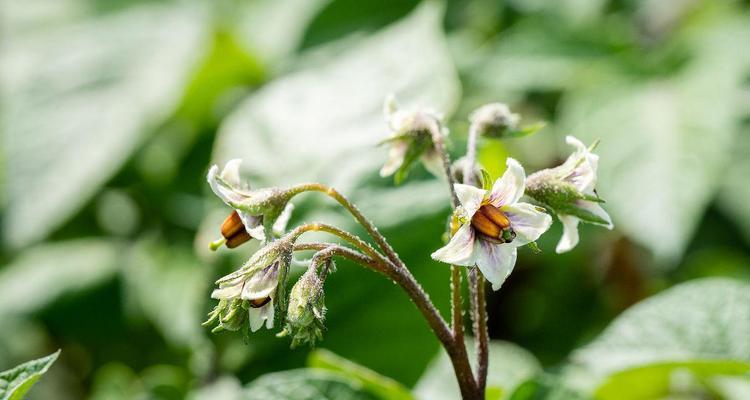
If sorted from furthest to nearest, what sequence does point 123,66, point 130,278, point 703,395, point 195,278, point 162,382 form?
point 123,66 → point 130,278 → point 195,278 → point 703,395 → point 162,382

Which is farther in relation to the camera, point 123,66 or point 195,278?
point 123,66

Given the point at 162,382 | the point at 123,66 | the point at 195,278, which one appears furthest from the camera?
the point at 123,66

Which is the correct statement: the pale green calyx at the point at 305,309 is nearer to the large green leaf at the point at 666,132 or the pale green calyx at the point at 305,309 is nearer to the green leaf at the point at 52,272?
the large green leaf at the point at 666,132

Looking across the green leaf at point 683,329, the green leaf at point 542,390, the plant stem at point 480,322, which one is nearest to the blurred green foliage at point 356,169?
the green leaf at point 683,329

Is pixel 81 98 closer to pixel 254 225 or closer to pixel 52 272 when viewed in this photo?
pixel 52 272

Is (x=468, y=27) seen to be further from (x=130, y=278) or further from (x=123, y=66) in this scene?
(x=130, y=278)

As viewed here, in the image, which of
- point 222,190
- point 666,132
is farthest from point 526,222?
point 666,132

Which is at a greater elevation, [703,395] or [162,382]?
[162,382]

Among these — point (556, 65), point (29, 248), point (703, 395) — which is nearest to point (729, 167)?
point (556, 65)
